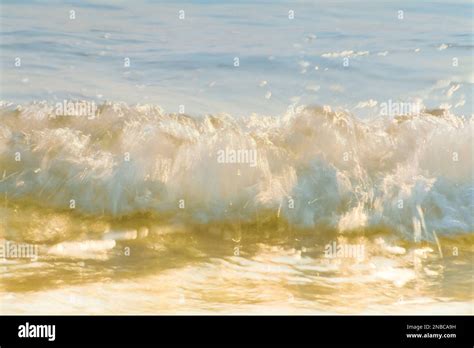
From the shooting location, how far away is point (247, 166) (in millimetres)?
9016

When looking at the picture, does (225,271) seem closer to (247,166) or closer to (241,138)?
(247,166)

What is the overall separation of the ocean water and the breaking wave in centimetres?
1

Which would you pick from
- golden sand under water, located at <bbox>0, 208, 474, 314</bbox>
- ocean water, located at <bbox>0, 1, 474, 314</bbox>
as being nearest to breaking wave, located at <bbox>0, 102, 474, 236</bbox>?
ocean water, located at <bbox>0, 1, 474, 314</bbox>

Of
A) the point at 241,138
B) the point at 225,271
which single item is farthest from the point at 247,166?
the point at 225,271

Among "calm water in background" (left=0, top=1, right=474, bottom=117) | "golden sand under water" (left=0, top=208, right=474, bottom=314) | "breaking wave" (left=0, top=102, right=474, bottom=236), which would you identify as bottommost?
"golden sand under water" (left=0, top=208, right=474, bottom=314)

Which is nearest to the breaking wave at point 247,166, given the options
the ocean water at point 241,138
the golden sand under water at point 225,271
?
the ocean water at point 241,138

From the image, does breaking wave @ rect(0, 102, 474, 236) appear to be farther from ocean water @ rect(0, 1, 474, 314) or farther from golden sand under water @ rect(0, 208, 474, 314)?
golden sand under water @ rect(0, 208, 474, 314)

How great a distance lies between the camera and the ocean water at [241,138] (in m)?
8.84

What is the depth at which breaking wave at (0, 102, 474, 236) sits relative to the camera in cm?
898

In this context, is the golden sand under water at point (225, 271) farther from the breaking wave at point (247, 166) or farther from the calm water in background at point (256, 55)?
the calm water in background at point (256, 55)

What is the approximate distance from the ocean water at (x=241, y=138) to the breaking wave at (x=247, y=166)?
1 centimetres

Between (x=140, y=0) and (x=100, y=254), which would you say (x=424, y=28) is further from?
(x=100, y=254)

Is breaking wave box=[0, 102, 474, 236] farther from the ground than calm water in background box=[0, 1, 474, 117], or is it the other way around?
calm water in background box=[0, 1, 474, 117]
